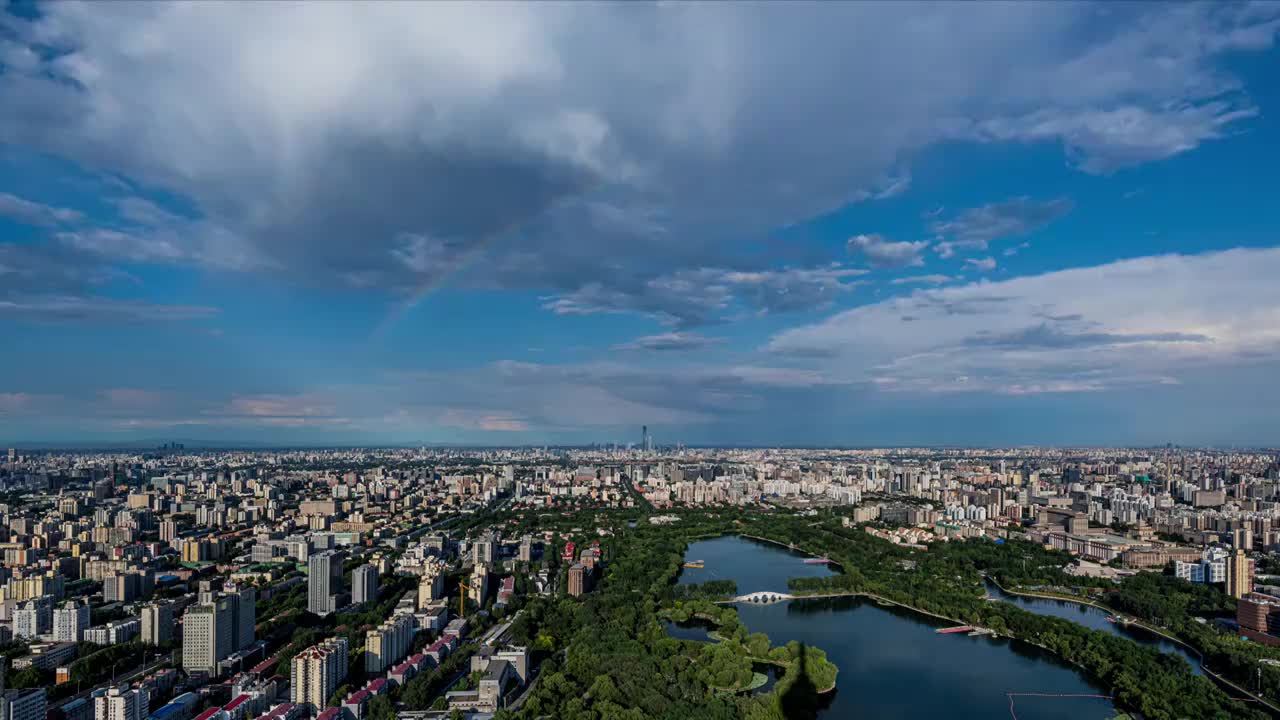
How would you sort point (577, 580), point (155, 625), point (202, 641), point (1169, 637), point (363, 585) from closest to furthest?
point (202, 641) → point (155, 625) → point (1169, 637) → point (363, 585) → point (577, 580)

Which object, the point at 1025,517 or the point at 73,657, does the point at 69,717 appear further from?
the point at 1025,517

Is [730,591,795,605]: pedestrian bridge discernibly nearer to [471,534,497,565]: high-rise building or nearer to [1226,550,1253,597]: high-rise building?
[471,534,497,565]: high-rise building

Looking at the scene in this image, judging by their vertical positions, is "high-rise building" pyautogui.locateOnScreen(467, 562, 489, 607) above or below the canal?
above

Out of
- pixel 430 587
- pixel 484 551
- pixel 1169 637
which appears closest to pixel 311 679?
pixel 430 587

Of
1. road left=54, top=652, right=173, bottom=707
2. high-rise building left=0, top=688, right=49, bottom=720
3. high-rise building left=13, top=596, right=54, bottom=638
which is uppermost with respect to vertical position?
high-rise building left=0, top=688, right=49, bottom=720

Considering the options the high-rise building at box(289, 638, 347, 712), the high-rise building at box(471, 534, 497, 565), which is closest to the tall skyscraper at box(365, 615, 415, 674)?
the high-rise building at box(289, 638, 347, 712)

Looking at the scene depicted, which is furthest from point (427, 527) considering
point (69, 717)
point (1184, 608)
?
point (1184, 608)

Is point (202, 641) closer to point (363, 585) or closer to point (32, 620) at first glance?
point (32, 620)
